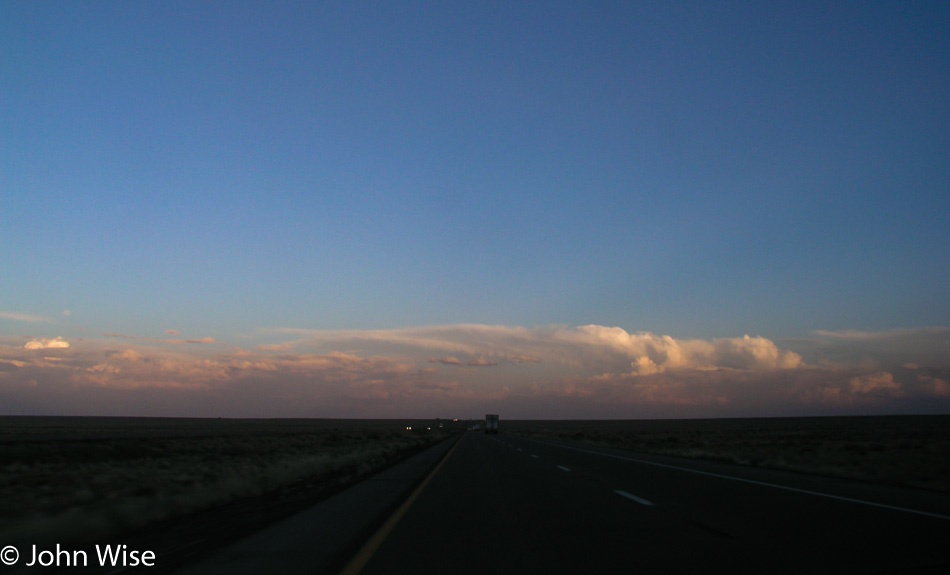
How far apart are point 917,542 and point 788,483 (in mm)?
8543

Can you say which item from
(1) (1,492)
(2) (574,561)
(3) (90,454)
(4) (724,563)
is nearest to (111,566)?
(2) (574,561)

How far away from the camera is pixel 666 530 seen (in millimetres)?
8484

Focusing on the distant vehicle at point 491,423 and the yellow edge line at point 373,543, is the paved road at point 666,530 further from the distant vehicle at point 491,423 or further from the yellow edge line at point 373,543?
the distant vehicle at point 491,423

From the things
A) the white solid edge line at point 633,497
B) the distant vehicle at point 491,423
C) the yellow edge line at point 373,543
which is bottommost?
the distant vehicle at point 491,423

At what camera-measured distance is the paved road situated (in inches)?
257

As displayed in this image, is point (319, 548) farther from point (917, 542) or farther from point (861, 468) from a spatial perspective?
point (861, 468)

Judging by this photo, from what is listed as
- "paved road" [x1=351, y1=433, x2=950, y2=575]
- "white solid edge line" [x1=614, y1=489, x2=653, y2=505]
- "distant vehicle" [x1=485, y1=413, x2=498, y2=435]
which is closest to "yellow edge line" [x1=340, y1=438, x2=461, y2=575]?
"paved road" [x1=351, y1=433, x2=950, y2=575]

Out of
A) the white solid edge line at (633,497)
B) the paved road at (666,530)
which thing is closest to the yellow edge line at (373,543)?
the paved road at (666,530)

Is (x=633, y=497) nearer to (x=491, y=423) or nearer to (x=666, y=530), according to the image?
(x=666, y=530)

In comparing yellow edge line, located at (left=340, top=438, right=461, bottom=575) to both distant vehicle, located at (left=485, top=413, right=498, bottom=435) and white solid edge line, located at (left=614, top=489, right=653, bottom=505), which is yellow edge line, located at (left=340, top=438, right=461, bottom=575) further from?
distant vehicle, located at (left=485, top=413, right=498, bottom=435)

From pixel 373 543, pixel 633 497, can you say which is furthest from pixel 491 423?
pixel 373 543

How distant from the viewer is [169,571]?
244 inches

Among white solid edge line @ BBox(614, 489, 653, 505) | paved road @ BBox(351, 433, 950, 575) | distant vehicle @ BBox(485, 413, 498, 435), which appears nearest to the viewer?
paved road @ BBox(351, 433, 950, 575)

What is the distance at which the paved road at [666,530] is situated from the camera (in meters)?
6.52
